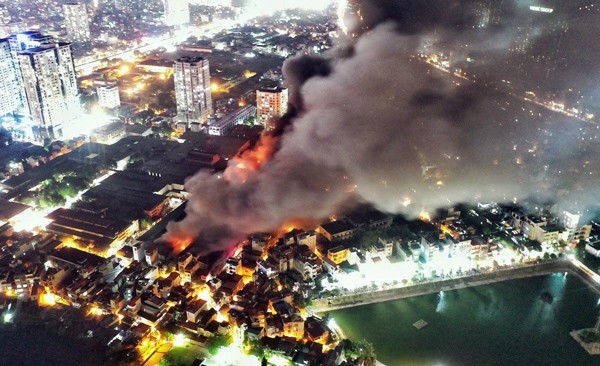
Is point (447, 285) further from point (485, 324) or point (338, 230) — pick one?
point (338, 230)

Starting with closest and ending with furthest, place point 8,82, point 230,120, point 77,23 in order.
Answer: point 230,120 → point 8,82 → point 77,23

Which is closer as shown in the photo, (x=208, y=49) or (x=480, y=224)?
(x=480, y=224)

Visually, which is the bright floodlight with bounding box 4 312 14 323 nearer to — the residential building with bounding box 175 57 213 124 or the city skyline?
the city skyline

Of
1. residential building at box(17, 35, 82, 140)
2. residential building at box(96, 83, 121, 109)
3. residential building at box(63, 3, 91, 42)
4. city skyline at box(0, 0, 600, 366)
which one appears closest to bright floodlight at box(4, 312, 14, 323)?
city skyline at box(0, 0, 600, 366)

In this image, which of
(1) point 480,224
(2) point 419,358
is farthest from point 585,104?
(2) point 419,358

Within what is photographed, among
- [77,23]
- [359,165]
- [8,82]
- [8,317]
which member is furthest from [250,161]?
[77,23]

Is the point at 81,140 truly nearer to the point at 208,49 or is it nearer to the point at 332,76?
the point at 332,76

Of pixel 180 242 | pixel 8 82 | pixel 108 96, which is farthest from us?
pixel 108 96
